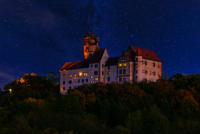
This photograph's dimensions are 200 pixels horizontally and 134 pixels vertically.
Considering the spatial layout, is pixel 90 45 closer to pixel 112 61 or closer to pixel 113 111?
pixel 112 61

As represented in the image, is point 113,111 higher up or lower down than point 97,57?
lower down

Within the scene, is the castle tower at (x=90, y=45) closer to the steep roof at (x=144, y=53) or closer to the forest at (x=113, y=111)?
the steep roof at (x=144, y=53)

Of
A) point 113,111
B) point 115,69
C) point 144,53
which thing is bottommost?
point 113,111

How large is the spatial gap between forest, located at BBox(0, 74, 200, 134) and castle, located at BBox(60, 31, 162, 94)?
66.1ft

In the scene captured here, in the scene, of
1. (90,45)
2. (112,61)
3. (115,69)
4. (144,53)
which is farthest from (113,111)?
(90,45)

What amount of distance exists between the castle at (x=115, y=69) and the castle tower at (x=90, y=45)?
10.9 meters

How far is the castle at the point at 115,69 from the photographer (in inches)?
3728

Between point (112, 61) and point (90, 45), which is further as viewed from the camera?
point (90, 45)

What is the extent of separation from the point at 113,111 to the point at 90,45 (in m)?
67.3

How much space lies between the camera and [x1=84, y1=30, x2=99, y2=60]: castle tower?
122463mm

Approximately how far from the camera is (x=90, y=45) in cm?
12362

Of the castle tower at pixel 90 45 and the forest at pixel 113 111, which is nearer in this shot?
the forest at pixel 113 111

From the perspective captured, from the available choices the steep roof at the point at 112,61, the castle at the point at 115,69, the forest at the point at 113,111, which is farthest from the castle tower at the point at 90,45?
the forest at the point at 113,111

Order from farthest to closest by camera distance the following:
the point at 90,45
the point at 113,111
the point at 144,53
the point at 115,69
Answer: the point at 90,45 < the point at 115,69 < the point at 144,53 < the point at 113,111
